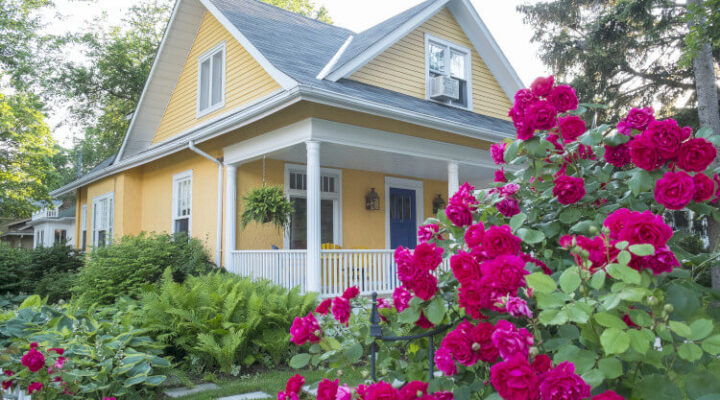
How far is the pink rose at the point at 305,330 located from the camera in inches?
76.7

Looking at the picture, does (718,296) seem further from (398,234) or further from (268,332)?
(398,234)

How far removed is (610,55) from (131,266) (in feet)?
46.6

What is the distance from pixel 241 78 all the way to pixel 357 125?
123 inches

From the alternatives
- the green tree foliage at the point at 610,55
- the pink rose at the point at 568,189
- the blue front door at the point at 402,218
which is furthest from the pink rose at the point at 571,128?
the green tree foliage at the point at 610,55

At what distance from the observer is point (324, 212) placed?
10.4 metres

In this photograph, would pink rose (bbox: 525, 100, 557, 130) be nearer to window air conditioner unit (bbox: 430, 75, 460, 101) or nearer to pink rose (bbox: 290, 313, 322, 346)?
pink rose (bbox: 290, 313, 322, 346)

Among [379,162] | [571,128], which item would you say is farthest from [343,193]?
[571,128]

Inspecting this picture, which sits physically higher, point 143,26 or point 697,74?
point 143,26

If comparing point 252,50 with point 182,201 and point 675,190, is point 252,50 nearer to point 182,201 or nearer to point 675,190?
point 182,201

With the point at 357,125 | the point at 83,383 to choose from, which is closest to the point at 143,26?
Result: the point at 357,125

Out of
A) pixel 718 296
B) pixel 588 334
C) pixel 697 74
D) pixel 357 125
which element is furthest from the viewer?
pixel 697 74

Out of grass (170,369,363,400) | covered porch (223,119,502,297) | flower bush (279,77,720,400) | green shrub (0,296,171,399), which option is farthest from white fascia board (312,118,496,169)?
flower bush (279,77,720,400)

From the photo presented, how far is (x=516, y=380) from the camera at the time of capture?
4.09ft

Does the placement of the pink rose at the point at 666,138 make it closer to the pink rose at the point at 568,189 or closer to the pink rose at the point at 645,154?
the pink rose at the point at 645,154
